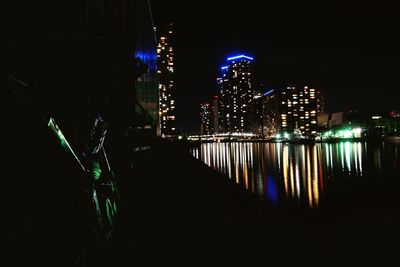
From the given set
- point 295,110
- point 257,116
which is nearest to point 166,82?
point 295,110

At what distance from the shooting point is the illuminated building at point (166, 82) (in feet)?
306

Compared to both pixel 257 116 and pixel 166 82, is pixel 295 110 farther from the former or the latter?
pixel 166 82

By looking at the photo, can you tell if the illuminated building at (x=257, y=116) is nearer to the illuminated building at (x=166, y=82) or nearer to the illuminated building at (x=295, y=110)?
the illuminated building at (x=295, y=110)

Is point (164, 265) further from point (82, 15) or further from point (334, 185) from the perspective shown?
point (334, 185)

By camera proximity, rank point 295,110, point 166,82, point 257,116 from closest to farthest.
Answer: point 166,82 → point 295,110 → point 257,116

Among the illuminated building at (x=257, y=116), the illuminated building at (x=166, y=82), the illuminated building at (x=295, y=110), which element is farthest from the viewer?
the illuminated building at (x=257, y=116)

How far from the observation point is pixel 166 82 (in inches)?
3971

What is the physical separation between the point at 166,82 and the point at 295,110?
298 feet

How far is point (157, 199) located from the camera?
766cm

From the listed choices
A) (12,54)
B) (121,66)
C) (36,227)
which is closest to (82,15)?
(121,66)

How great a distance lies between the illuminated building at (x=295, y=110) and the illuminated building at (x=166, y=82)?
77.5 m

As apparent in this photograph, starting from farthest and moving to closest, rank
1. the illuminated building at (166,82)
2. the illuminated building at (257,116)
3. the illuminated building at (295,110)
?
1. the illuminated building at (257,116)
2. the illuminated building at (295,110)
3. the illuminated building at (166,82)

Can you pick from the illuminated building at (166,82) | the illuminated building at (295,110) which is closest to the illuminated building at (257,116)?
the illuminated building at (295,110)

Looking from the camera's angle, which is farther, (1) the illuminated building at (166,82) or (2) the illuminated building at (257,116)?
(2) the illuminated building at (257,116)
